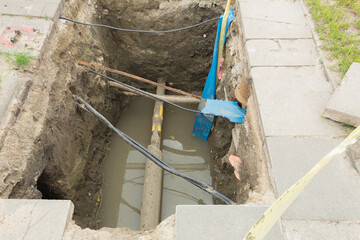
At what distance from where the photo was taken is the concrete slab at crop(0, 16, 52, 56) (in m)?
2.59

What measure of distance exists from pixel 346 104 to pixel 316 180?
660mm

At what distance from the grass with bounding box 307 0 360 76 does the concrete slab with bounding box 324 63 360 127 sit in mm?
319

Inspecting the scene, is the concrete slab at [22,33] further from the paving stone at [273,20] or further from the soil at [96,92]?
the paving stone at [273,20]

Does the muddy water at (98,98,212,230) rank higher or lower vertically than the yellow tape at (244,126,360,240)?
higher

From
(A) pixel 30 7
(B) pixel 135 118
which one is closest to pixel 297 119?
(B) pixel 135 118

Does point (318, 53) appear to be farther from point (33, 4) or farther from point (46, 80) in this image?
point (33, 4)

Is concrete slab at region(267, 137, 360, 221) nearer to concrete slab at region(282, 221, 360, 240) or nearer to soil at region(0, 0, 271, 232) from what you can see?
concrete slab at region(282, 221, 360, 240)

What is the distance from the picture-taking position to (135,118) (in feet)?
14.1

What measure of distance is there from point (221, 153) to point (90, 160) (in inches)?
66.9

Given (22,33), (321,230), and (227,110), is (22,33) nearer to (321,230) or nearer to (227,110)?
(227,110)

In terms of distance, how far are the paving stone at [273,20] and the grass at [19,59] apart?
84.9 inches

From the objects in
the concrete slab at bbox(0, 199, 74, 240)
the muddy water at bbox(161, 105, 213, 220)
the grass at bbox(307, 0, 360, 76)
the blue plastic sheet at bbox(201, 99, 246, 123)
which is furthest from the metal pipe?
the grass at bbox(307, 0, 360, 76)

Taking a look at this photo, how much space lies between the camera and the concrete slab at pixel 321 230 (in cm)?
155

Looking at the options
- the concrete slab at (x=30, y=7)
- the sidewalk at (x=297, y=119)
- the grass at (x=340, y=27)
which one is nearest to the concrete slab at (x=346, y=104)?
the sidewalk at (x=297, y=119)
